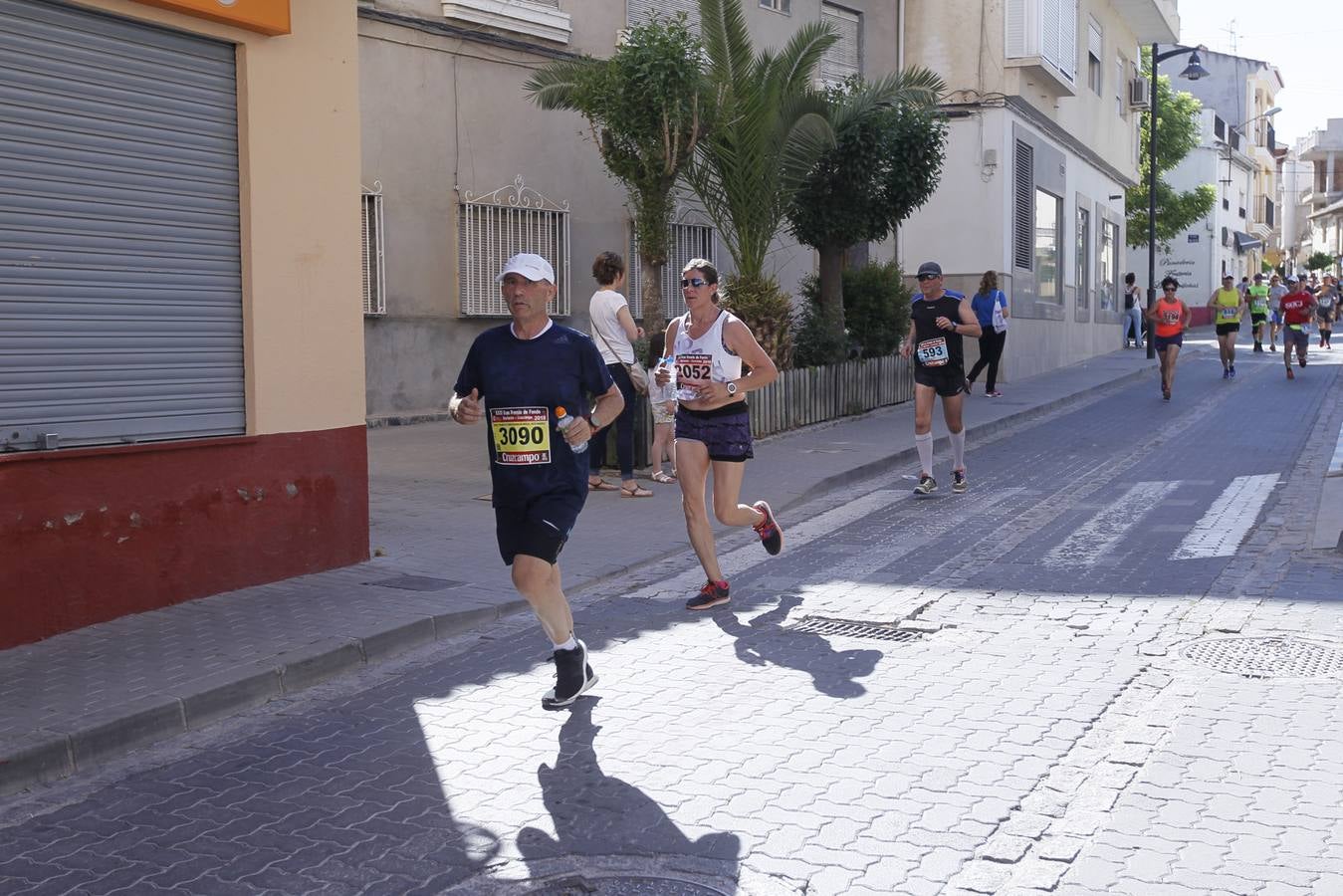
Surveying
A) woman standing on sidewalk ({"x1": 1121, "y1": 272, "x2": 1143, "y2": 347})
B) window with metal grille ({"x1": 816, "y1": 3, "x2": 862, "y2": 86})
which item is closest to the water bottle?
window with metal grille ({"x1": 816, "y1": 3, "x2": 862, "y2": 86})

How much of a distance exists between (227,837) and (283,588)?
12.0 feet

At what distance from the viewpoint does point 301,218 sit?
823 centimetres

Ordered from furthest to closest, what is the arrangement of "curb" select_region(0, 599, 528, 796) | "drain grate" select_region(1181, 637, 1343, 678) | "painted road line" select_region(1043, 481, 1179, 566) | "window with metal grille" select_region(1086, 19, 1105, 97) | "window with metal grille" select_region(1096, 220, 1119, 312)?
"window with metal grille" select_region(1096, 220, 1119, 312) → "window with metal grille" select_region(1086, 19, 1105, 97) → "painted road line" select_region(1043, 481, 1179, 566) → "drain grate" select_region(1181, 637, 1343, 678) → "curb" select_region(0, 599, 528, 796)

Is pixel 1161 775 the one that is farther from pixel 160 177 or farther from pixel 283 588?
pixel 160 177

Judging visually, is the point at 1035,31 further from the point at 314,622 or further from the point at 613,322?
the point at 314,622

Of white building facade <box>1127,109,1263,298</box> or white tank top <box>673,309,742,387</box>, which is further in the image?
white building facade <box>1127,109,1263,298</box>

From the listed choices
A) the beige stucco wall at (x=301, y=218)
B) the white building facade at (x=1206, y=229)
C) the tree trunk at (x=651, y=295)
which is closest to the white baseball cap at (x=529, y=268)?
the beige stucco wall at (x=301, y=218)

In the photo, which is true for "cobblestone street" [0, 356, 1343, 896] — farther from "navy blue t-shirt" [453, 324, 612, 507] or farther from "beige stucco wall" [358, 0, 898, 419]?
"beige stucco wall" [358, 0, 898, 419]

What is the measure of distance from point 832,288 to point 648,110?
4157 millimetres

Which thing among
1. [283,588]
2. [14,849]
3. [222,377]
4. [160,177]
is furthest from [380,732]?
[160,177]

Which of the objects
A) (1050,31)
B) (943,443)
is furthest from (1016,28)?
(943,443)

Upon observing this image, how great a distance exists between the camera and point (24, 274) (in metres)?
6.82

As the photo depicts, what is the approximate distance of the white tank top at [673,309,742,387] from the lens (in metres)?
7.63

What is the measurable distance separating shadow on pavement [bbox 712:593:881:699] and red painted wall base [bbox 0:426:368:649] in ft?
8.49
